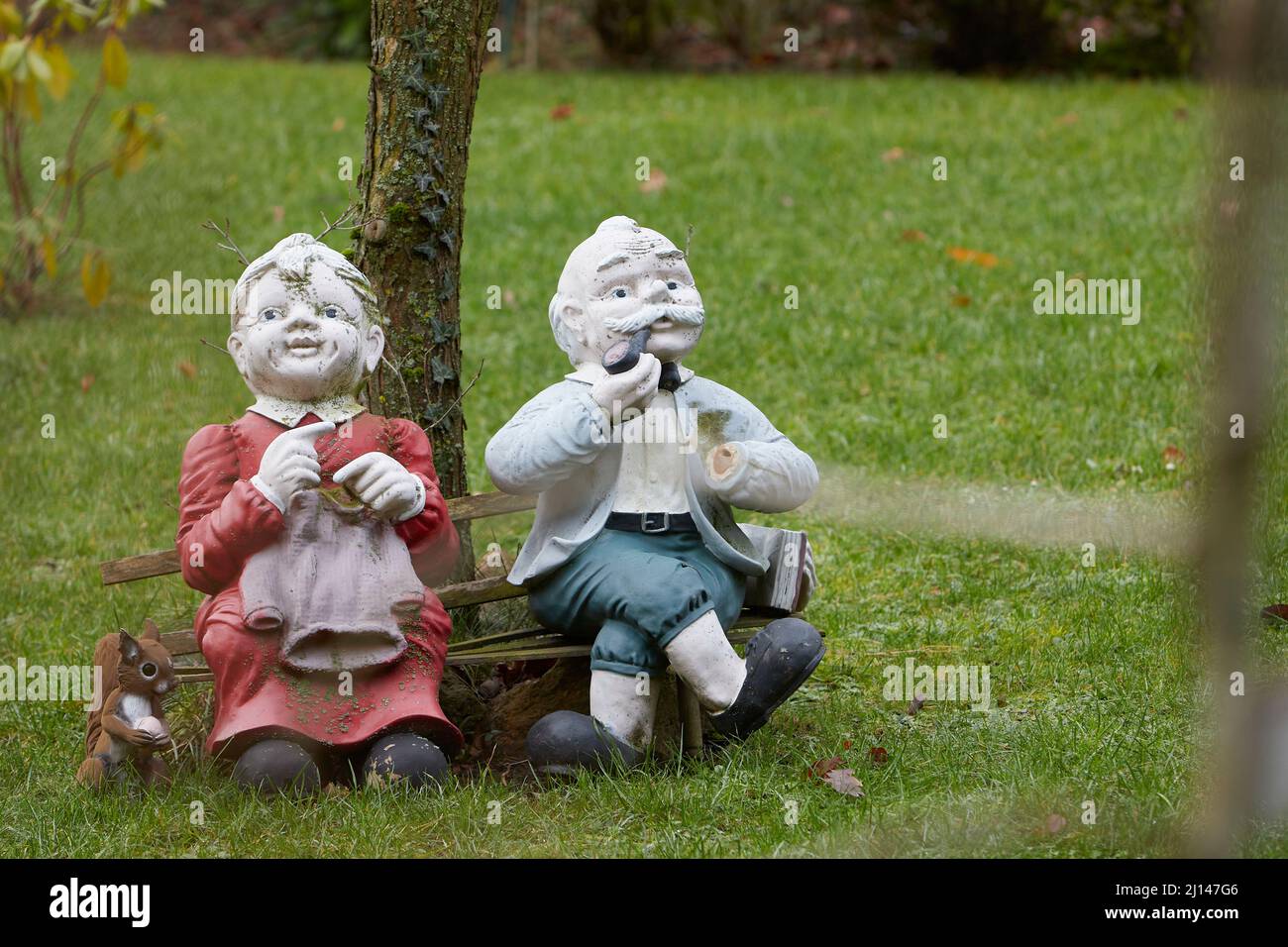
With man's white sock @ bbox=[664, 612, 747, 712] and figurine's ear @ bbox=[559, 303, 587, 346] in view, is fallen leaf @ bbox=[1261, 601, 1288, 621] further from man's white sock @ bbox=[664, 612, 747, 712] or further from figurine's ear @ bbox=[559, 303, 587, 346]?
figurine's ear @ bbox=[559, 303, 587, 346]

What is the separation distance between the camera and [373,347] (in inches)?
163

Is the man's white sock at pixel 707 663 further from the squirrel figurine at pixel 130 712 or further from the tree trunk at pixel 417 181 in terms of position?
the squirrel figurine at pixel 130 712

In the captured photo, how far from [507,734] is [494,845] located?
2.58 feet

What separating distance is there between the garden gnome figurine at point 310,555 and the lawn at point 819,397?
0.16 meters

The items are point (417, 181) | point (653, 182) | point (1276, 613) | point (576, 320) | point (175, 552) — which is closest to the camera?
point (576, 320)

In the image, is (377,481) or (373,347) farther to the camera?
(373,347)

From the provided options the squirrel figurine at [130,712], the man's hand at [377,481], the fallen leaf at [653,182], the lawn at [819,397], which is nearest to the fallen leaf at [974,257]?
the lawn at [819,397]

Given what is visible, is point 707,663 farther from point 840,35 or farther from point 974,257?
point 840,35

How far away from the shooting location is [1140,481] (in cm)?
639

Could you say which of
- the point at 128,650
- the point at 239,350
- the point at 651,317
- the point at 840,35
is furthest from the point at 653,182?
the point at 128,650

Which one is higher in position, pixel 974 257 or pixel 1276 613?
pixel 974 257

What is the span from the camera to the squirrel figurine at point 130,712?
3975 mm

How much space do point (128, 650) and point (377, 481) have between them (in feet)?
2.41
